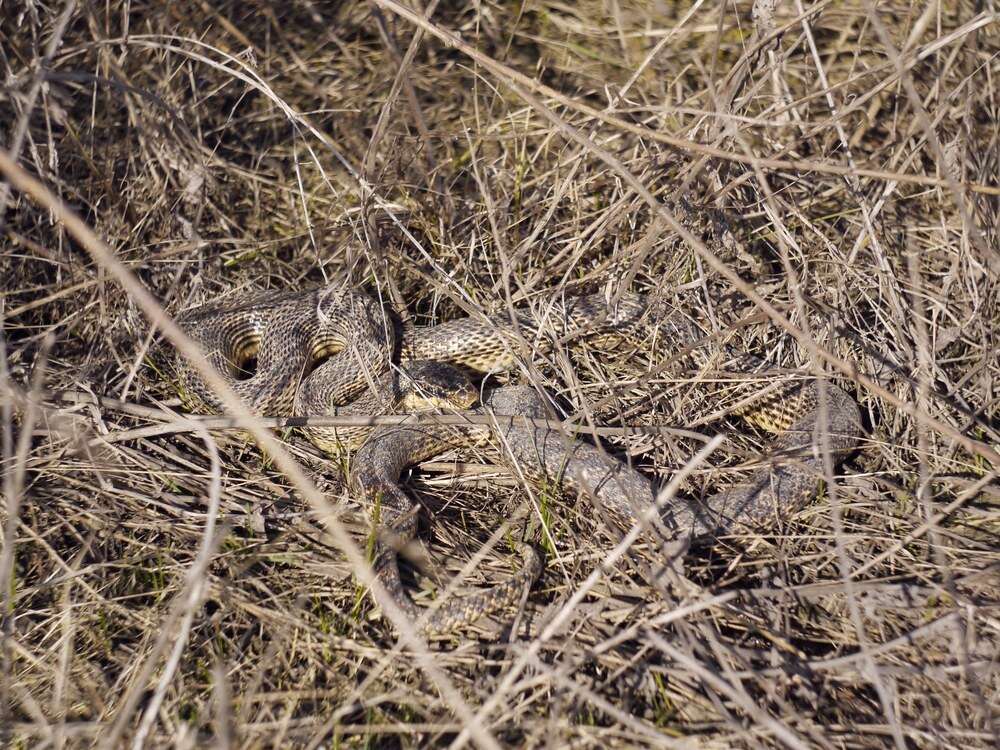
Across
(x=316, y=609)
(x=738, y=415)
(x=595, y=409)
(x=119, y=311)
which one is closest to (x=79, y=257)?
(x=119, y=311)

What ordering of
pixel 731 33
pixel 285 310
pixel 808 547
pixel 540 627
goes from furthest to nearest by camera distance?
1. pixel 731 33
2. pixel 285 310
3. pixel 808 547
4. pixel 540 627

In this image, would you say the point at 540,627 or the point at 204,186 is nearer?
the point at 540,627

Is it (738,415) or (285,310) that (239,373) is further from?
(738,415)

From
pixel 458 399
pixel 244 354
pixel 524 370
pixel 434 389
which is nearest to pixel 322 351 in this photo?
pixel 244 354

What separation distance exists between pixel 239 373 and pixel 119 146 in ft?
5.00

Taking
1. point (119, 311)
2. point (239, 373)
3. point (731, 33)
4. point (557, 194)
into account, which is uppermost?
point (731, 33)

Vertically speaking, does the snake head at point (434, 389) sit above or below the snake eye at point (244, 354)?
above

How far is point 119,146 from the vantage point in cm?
511

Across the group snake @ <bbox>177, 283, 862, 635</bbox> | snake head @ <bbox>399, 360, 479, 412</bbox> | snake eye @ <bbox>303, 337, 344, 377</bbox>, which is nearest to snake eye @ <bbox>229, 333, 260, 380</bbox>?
snake @ <bbox>177, 283, 862, 635</bbox>

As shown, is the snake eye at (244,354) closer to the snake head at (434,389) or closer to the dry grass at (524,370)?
the dry grass at (524,370)

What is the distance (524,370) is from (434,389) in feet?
1.62

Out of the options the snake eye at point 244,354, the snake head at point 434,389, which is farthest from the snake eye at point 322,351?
the snake head at point 434,389

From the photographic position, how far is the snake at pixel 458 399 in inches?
153

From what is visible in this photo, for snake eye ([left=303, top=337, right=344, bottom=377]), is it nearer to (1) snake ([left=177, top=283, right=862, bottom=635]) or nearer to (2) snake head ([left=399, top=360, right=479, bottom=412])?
(1) snake ([left=177, top=283, right=862, bottom=635])
